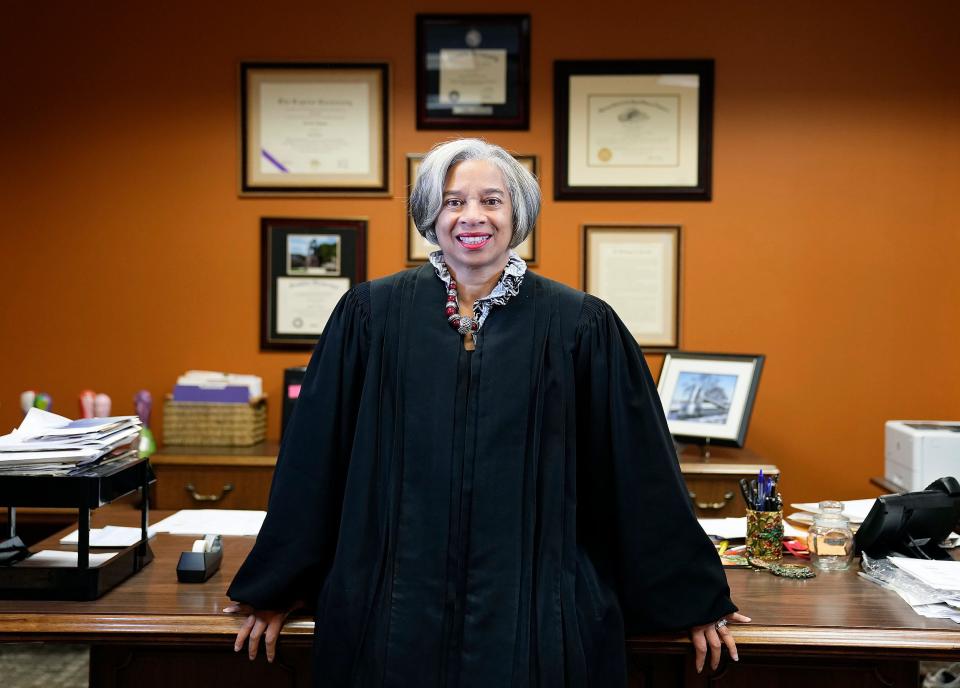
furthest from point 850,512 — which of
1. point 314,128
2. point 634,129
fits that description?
point 314,128

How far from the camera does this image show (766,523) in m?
2.03

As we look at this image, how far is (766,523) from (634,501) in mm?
553

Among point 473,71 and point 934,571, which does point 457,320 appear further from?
point 473,71

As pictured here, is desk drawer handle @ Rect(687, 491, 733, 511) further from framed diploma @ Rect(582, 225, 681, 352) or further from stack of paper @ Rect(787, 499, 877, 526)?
stack of paper @ Rect(787, 499, 877, 526)

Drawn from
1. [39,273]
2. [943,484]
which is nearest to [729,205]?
[943,484]

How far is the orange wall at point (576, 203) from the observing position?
383cm

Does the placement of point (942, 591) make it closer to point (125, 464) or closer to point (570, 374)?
point (570, 374)

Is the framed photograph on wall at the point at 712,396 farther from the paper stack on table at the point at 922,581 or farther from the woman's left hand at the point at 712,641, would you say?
the woman's left hand at the point at 712,641

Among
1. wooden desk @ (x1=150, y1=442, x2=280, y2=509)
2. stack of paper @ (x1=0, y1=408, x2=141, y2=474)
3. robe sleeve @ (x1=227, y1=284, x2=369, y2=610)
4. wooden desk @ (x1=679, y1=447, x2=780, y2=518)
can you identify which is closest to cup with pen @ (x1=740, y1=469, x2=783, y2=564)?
robe sleeve @ (x1=227, y1=284, x2=369, y2=610)

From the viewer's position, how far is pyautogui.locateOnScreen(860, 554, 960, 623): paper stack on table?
1.73m

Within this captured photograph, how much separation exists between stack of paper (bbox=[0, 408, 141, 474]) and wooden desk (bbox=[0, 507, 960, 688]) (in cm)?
27

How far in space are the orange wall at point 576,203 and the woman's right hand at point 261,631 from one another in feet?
7.78

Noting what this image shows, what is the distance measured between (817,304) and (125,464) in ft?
9.81

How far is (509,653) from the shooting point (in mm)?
1507
